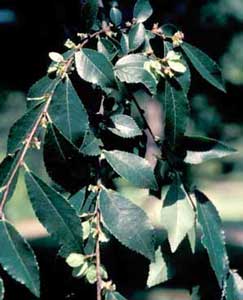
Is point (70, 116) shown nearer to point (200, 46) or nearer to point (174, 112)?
point (174, 112)

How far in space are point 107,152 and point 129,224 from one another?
13 centimetres

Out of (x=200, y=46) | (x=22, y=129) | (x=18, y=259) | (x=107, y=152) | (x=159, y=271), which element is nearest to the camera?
(x=18, y=259)

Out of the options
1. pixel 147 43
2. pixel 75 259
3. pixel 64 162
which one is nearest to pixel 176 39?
pixel 147 43

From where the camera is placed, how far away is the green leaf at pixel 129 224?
40.7 inches

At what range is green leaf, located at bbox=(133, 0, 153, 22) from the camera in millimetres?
1254

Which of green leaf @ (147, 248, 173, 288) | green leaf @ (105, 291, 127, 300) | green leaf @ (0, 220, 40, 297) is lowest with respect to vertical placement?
green leaf @ (147, 248, 173, 288)

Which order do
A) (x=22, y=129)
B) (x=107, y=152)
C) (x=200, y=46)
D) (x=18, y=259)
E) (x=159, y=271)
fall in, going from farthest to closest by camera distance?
(x=200, y=46) → (x=159, y=271) → (x=107, y=152) → (x=22, y=129) → (x=18, y=259)

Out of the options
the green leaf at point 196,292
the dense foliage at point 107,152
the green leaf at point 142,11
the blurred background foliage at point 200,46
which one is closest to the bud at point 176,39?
the dense foliage at point 107,152

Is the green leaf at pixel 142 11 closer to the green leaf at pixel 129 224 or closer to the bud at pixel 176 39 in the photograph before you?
the bud at pixel 176 39

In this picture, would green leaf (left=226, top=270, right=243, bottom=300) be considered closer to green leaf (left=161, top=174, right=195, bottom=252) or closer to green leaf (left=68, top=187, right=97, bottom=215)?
green leaf (left=161, top=174, right=195, bottom=252)

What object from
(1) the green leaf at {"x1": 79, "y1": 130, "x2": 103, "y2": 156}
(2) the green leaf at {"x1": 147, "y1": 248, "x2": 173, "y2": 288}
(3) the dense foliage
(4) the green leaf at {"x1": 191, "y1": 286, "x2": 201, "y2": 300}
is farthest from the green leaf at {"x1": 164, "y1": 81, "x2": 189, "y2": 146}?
(4) the green leaf at {"x1": 191, "y1": 286, "x2": 201, "y2": 300}

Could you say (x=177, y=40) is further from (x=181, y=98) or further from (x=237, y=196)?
(x=237, y=196)

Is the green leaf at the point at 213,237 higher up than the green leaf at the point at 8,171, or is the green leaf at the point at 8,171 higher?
the green leaf at the point at 8,171

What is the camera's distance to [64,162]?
1069 mm
